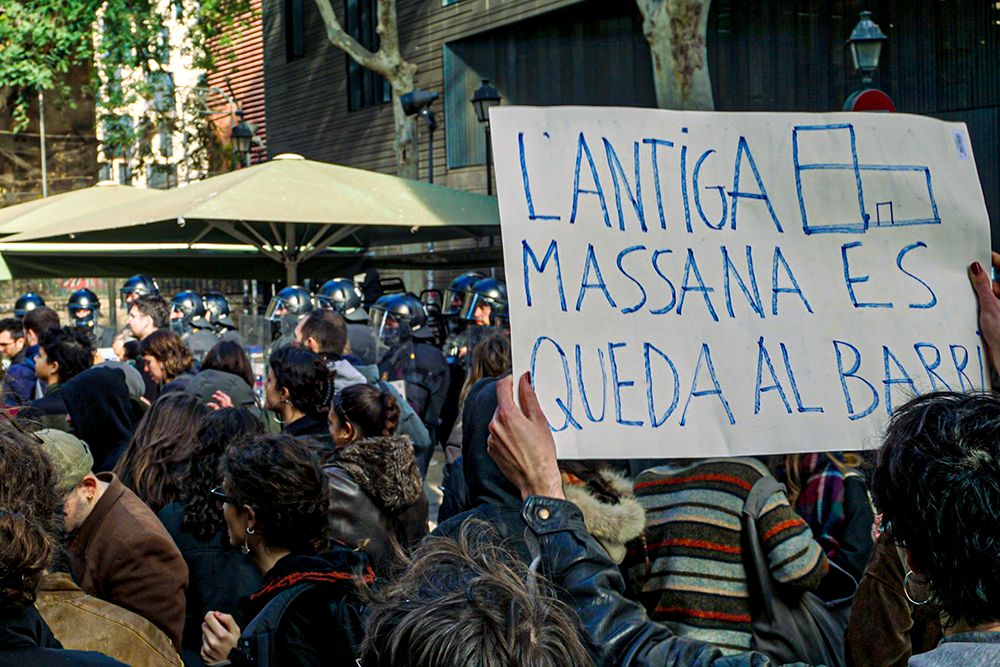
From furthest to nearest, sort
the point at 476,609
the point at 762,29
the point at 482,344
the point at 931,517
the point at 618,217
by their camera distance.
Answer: the point at 762,29
the point at 482,344
the point at 618,217
the point at 931,517
the point at 476,609

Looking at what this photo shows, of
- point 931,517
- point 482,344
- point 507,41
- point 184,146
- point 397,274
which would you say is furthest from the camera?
point 184,146

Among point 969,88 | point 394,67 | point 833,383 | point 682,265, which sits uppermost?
point 394,67

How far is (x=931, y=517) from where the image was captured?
1397 mm

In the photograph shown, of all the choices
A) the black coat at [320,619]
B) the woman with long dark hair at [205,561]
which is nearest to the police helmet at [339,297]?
the woman with long dark hair at [205,561]

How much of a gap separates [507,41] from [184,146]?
32.2ft

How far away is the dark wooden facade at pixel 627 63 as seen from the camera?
13.4 metres

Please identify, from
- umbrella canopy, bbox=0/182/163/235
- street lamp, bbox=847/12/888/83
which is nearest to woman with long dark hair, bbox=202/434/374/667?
umbrella canopy, bbox=0/182/163/235

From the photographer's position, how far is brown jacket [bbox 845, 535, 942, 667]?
2.17 meters

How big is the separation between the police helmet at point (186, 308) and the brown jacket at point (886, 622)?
1053cm

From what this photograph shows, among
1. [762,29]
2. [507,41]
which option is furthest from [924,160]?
[507,41]

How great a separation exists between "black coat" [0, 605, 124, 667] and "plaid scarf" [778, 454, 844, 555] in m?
1.92

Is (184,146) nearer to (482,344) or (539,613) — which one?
(482,344)

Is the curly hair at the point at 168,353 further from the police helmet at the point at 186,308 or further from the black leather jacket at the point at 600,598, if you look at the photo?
the police helmet at the point at 186,308

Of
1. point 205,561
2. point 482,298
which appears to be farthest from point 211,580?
point 482,298
